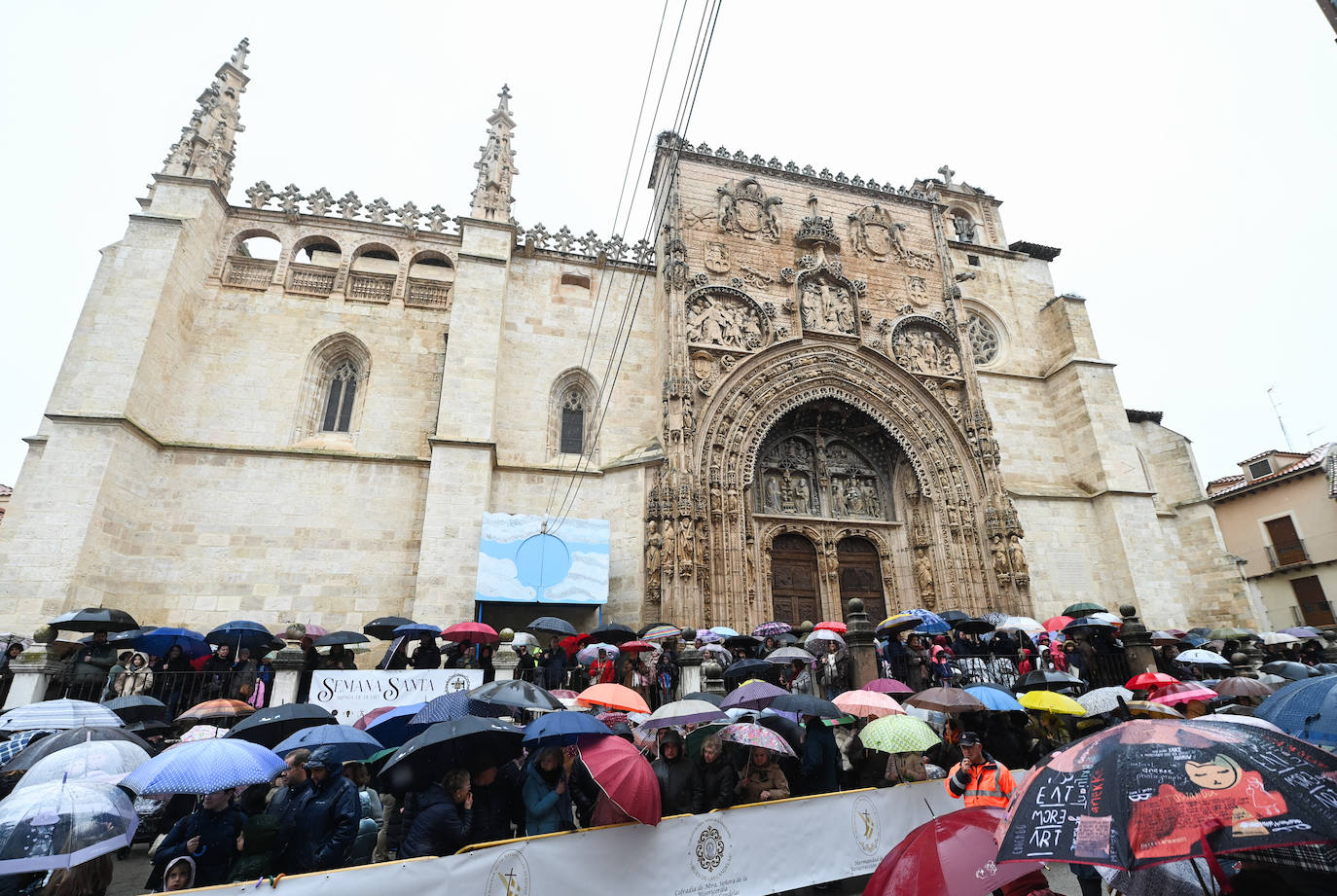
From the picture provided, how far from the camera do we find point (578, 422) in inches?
680

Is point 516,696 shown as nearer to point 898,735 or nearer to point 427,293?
point 898,735

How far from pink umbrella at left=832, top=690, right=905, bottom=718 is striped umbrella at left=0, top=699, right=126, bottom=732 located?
6.76 metres

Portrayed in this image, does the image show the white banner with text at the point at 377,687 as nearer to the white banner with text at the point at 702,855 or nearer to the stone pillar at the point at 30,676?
the stone pillar at the point at 30,676

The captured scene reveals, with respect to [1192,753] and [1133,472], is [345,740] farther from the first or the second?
[1133,472]

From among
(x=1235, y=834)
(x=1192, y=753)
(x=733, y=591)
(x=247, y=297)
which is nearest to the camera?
(x=1235, y=834)

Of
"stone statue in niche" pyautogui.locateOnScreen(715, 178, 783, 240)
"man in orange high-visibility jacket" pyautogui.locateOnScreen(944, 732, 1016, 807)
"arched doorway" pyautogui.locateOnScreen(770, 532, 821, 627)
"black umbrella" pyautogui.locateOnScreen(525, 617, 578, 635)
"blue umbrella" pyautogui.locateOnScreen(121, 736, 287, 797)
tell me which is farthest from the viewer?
"stone statue in niche" pyautogui.locateOnScreen(715, 178, 783, 240)

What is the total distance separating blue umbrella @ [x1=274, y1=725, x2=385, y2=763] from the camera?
181 inches

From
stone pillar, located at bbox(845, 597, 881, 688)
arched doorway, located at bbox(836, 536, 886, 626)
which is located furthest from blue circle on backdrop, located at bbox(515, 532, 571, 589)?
arched doorway, located at bbox(836, 536, 886, 626)

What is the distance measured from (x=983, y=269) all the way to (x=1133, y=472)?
327 inches

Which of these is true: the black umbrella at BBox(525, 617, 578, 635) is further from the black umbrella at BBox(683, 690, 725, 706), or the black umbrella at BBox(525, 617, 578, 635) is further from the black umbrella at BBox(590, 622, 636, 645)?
the black umbrella at BBox(683, 690, 725, 706)

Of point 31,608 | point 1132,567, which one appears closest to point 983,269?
point 1132,567

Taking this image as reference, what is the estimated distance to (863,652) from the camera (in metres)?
9.66

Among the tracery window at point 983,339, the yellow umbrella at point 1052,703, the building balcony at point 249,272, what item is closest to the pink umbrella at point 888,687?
the yellow umbrella at point 1052,703

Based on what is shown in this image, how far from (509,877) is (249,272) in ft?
57.4
